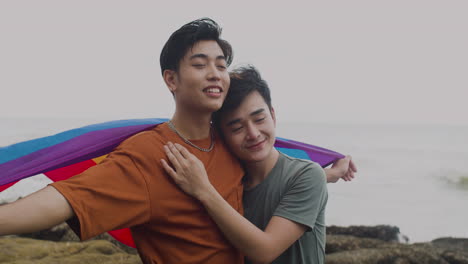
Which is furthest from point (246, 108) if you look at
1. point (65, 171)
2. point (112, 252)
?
point (112, 252)

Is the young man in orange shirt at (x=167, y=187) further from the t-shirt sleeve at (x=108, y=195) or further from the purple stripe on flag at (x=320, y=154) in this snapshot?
the purple stripe on flag at (x=320, y=154)

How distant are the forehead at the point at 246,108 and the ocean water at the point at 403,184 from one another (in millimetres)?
8345

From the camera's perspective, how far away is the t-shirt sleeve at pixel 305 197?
82.0 inches

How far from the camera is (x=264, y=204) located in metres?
2.24

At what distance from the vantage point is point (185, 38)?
2113 mm

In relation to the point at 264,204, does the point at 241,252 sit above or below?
below

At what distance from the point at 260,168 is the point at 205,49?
73 cm

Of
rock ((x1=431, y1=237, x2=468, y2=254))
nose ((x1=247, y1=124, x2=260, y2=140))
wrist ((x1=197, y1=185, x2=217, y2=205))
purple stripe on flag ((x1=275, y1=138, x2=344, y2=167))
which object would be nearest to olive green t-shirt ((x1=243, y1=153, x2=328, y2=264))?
nose ((x1=247, y1=124, x2=260, y2=140))

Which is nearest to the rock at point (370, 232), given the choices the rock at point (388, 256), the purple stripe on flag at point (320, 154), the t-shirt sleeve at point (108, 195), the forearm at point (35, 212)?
the rock at point (388, 256)

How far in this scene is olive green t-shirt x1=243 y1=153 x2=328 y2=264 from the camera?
2.11 m

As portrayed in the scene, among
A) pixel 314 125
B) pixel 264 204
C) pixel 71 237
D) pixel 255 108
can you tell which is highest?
pixel 255 108

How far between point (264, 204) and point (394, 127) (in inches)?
1714

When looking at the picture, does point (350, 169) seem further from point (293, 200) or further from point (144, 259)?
point (144, 259)

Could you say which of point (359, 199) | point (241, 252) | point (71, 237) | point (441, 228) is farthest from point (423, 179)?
point (241, 252)
